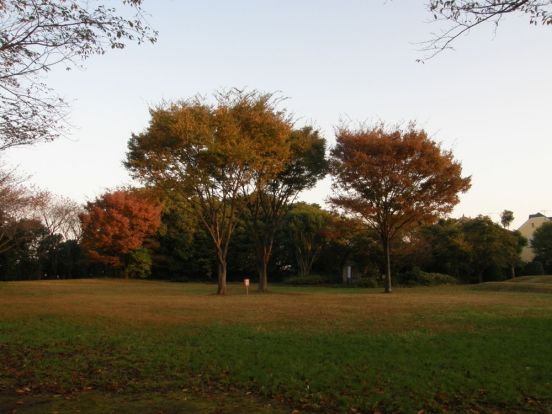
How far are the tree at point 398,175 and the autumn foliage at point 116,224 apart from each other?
26.3 meters

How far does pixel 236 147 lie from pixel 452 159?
40.5 feet

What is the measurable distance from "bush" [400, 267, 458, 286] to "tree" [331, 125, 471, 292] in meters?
11.9

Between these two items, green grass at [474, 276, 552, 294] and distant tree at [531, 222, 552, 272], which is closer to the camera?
green grass at [474, 276, 552, 294]

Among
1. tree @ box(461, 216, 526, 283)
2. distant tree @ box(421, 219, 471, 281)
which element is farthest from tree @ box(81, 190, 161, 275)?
tree @ box(461, 216, 526, 283)

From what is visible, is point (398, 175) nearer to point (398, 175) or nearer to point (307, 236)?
point (398, 175)

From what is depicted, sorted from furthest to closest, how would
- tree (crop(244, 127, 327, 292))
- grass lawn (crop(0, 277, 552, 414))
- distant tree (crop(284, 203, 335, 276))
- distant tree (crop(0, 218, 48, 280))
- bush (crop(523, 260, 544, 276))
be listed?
1. distant tree (crop(0, 218, 48, 280))
2. distant tree (crop(284, 203, 335, 276))
3. bush (crop(523, 260, 544, 276))
4. tree (crop(244, 127, 327, 292))
5. grass lawn (crop(0, 277, 552, 414))

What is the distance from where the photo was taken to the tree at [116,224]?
165ft

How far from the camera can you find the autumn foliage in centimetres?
5044

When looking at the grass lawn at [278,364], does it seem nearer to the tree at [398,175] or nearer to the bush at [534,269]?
the tree at [398,175]

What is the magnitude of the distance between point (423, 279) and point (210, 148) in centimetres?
2326

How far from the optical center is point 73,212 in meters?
58.1

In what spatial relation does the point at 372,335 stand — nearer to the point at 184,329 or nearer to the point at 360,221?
the point at 184,329

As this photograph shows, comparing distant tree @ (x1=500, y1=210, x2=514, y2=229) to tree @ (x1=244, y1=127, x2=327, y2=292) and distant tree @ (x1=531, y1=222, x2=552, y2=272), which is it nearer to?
distant tree @ (x1=531, y1=222, x2=552, y2=272)

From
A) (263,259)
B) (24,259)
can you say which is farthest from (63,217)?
(263,259)
